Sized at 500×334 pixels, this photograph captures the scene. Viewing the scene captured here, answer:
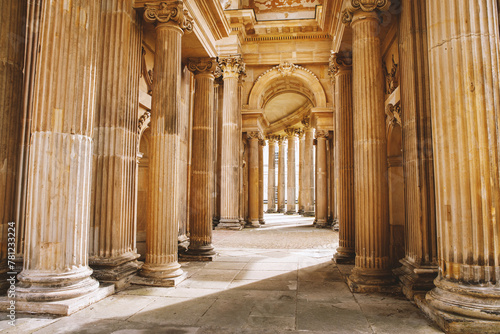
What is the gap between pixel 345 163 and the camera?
9453 millimetres

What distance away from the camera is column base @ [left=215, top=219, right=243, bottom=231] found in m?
17.9

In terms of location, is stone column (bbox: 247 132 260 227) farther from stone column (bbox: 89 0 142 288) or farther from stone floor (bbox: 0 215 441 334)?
stone column (bbox: 89 0 142 288)

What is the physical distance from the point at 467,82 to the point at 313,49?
16.7 metres

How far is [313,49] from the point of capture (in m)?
20.2

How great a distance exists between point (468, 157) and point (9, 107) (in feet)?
23.2

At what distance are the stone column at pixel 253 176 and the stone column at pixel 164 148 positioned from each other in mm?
13969

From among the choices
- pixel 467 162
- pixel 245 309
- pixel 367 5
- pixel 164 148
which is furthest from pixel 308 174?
pixel 467 162

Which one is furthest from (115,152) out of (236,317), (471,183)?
(471,183)

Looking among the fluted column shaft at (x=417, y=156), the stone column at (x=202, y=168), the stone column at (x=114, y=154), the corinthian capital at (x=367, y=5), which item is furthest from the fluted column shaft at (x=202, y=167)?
the fluted column shaft at (x=417, y=156)

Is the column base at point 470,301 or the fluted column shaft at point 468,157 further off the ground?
the fluted column shaft at point 468,157

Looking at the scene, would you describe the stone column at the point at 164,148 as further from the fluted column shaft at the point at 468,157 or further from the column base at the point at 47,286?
the fluted column shaft at the point at 468,157

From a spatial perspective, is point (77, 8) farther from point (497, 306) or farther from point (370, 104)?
point (497, 306)

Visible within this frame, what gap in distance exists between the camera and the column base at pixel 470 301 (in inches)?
161

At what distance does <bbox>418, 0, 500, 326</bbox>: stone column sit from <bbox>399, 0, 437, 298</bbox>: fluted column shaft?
1.08 metres
